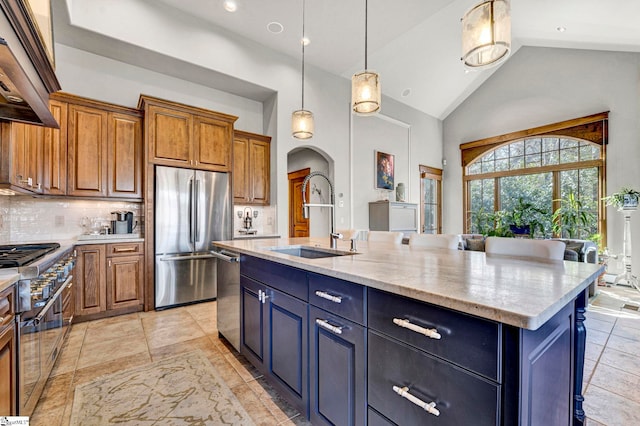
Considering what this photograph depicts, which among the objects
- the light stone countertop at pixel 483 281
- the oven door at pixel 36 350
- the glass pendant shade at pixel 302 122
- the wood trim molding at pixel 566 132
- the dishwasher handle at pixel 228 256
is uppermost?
the wood trim molding at pixel 566 132

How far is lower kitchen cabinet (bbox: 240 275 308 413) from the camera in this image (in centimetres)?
151

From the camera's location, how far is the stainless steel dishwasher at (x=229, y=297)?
2.20 metres

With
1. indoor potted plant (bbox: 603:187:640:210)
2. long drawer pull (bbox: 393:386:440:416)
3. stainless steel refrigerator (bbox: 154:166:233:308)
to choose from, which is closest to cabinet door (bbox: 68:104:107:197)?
stainless steel refrigerator (bbox: 154:166:233:308)

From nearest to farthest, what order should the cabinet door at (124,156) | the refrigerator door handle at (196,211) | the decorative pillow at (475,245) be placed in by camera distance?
the cabinet door at (124,156) < the refrigerator door handle at (196,211) < the decorative pillow at (475,245)

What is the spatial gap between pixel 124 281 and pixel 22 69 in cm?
265

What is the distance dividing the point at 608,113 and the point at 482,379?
6667mm

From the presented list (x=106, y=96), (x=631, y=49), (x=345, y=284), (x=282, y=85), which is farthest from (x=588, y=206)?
(x=106, y=96)

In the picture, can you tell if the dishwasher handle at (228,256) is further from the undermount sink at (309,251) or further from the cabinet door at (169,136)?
the cabinet door at (169,136)

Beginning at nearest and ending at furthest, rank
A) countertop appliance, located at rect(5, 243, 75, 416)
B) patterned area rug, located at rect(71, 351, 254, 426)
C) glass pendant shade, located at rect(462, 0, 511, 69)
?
1. countertop appliance, located at rect(5, 243, 75, 416)
2. patterned area rug, located at rect(71, 351, 254, 426)
3. glass pendant shade, located at rect(462, 0, 511, 69)

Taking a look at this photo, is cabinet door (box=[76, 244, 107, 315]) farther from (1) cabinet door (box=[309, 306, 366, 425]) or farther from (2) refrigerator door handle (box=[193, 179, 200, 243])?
(1) cabinet door (box=[309, 306, 366, 425])

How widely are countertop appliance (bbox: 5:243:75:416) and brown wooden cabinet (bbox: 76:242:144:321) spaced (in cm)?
103

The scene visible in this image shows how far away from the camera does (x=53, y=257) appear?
193 cm

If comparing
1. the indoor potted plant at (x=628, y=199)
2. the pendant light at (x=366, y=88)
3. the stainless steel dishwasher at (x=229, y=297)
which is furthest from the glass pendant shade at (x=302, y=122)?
the indoor potted plant at (x=628, y=199)

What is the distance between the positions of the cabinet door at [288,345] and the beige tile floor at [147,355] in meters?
0.17
